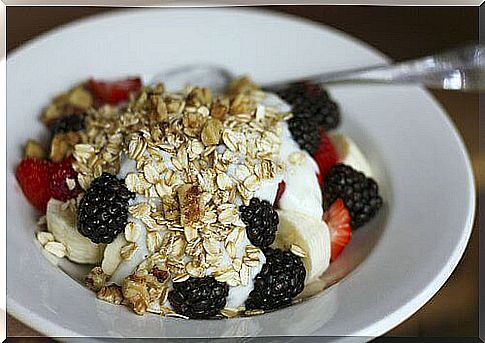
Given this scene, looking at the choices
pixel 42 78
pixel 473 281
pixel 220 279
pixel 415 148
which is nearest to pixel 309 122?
pixel 415 148

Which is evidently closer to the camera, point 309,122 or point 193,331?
point 193,331

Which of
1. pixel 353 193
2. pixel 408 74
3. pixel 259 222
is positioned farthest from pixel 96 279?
pixel 408 74

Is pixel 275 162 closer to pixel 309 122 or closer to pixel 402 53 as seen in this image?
pixel 309 122

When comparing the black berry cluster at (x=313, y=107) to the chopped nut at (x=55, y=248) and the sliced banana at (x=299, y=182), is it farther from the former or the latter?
the chopped nut at (x=55, y=248)

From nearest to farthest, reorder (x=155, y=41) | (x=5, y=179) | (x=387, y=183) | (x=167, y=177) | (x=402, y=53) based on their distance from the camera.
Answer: (x=167, y=177), (x=5, y=179), (x=387, y=183), (x=155, y=41), (x=402, y=53)

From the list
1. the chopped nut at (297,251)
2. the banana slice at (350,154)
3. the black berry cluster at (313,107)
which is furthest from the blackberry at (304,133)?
the chopped nut at (297,251)

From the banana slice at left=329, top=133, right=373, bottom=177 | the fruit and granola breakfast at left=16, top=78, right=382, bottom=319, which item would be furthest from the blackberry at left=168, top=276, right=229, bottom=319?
the banana slice at left=329, top=133, right=373, bottom=177
